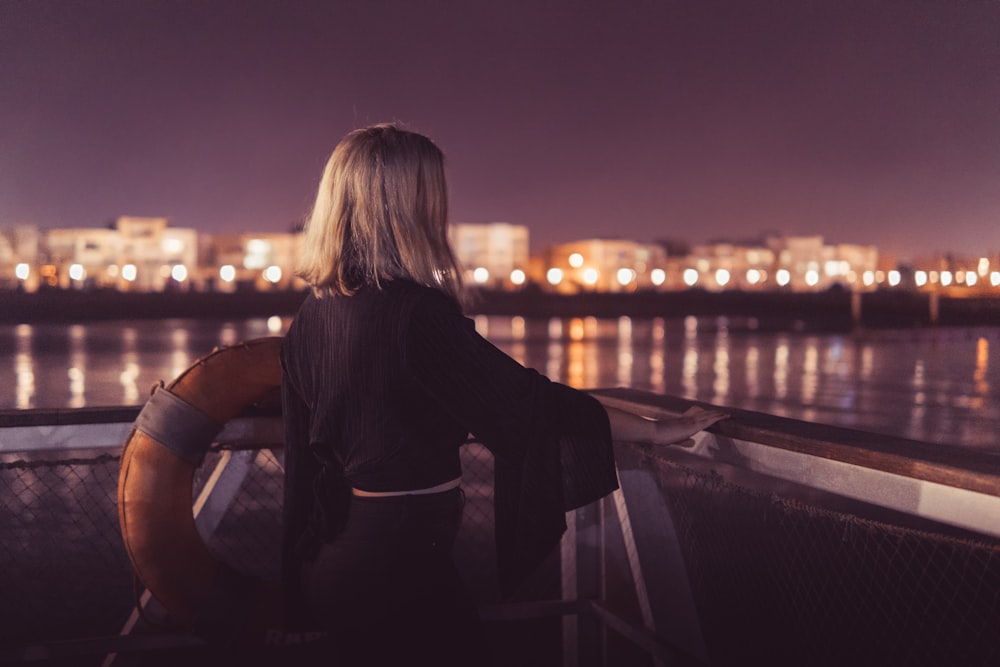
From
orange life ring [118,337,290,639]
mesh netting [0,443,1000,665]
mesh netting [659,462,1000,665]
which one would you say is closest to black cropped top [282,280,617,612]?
orange life ring [118,337,290,639]

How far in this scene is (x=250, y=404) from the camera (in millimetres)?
2311

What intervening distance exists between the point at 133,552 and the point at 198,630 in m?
0.24

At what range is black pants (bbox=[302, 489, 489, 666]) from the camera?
149 cm

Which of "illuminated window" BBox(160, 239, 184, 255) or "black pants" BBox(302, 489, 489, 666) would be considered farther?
"illuminated window" BBox(160, 239, 184, 255)

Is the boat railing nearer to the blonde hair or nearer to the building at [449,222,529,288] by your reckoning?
the blonde hair

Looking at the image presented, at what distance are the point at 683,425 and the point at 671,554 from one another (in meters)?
0.62

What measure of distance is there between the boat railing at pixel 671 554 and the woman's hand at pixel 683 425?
84mm

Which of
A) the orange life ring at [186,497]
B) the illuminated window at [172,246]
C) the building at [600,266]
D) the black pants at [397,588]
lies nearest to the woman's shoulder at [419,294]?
the black pants at [397,588]

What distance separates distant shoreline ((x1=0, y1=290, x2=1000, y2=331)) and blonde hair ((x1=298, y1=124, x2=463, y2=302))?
54.4 meters

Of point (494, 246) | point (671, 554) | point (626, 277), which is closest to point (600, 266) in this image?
point (626, 277)

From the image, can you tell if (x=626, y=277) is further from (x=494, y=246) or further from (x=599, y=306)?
(x=599, y=306)

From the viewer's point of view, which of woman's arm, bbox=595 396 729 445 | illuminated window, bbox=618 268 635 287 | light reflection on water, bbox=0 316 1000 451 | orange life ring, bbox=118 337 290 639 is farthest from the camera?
illuminated window, bbox=618 268 635 287

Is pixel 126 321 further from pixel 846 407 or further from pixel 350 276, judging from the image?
pixel 350 276

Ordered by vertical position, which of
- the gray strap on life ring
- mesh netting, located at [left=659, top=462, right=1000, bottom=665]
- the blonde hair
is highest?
the blonde hair
